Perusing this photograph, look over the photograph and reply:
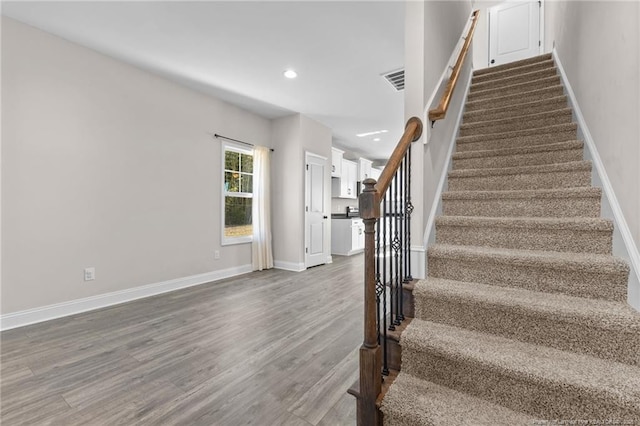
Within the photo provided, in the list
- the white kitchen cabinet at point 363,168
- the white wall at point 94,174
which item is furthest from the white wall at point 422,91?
the white kitchen cabinet at point 363,168

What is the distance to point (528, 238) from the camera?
1754 millimetres

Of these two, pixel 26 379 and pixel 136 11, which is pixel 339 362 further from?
pixel 136 11

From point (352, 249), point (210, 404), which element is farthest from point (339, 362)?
point (352, 249)

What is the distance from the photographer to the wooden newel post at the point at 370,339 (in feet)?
4.12

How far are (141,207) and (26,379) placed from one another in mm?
2049

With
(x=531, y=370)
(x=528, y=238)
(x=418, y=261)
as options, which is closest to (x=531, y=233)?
(x=528, y=238)

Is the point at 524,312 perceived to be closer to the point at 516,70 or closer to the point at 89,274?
the point at 516,70

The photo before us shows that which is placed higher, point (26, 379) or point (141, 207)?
point (141, 207)

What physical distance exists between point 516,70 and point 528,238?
2.97m

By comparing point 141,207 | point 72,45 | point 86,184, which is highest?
point 72,45

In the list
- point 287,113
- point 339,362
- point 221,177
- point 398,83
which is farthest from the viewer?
point 287,113

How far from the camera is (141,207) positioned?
351 cm

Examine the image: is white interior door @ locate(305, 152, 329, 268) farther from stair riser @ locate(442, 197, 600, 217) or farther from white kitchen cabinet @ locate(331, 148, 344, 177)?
stair riser @ locate(442, 197, 600, 217)

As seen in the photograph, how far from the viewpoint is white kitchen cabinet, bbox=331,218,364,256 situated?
6.68 meters
